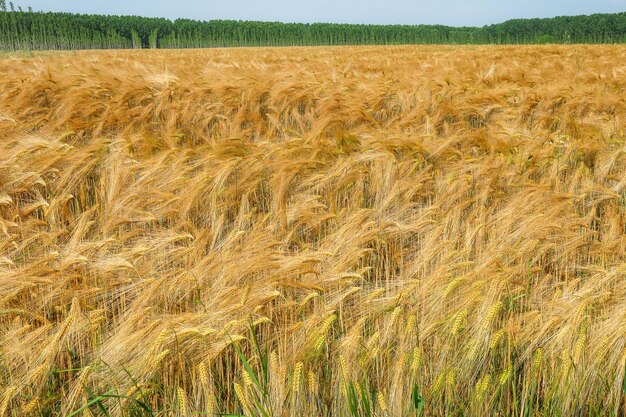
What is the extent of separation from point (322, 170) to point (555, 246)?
54.3 inches

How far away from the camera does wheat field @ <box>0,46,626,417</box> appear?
5.42ft

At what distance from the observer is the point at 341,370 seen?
162 cm

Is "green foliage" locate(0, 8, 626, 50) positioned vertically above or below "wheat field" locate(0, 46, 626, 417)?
above

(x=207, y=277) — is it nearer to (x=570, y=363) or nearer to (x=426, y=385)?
(x=426, y=385)

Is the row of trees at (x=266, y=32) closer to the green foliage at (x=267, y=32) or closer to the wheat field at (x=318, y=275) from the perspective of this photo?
the green foliage at (x=267, y=32)

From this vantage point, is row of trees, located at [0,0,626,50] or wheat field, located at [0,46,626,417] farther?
row of trees, located at [0,0,626,50]

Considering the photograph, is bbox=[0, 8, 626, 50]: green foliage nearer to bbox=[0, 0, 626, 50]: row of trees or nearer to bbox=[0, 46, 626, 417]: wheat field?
bbox=[0, 0, 626, 50]: row of trees

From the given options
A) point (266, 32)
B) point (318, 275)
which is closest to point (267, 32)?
point (266, 32)

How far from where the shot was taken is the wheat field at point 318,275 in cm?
165

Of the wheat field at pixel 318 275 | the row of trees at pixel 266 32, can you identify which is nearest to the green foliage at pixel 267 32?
the row of trees at pixel 266 32

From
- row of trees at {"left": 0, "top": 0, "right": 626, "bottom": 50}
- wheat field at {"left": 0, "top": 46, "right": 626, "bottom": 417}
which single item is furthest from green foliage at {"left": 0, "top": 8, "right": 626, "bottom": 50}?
wheat field at {"left": 0, "top": 46, "right": 626, "bottom": 417}

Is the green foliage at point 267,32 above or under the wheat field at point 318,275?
above

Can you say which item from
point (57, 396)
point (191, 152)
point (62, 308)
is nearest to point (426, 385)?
point (57, 396)

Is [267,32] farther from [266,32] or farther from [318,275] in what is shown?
[318,275]
